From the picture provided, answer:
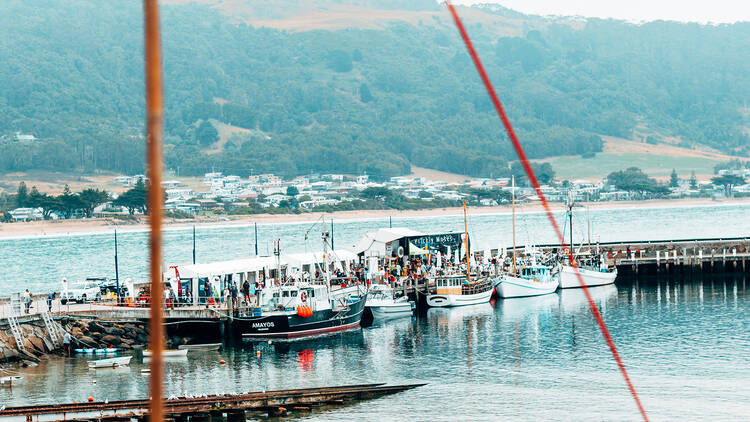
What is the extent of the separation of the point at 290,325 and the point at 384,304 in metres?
9.38

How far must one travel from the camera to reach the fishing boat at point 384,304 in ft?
170

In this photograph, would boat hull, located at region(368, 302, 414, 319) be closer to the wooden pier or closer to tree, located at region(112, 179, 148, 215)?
the wooden pier

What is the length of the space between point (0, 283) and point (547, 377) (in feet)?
241

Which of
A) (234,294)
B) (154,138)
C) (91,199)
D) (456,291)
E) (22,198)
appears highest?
(22,198)

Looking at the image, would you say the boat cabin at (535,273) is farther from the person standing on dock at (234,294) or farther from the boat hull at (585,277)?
the person standing on dock at (234,294)

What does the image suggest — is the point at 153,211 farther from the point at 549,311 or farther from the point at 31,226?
the point at 31,226

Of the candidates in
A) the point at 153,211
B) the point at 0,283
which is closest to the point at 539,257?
the point at 0,283

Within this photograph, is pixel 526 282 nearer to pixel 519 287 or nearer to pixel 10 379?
pixel 519 287

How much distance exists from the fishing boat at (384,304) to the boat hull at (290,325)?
5.34m

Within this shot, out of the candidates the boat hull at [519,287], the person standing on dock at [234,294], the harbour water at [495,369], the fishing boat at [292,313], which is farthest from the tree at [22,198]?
the fishing boat at [292,313]

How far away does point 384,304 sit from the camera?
171 ft

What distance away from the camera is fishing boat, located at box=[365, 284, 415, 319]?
5191cm

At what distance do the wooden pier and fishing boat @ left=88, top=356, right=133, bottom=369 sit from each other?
8971mm

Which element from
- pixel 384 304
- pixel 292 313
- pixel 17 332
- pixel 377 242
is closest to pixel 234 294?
pixel 292 313
